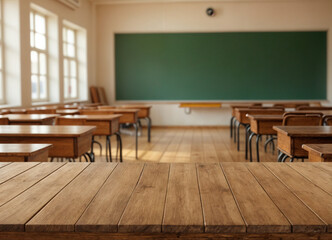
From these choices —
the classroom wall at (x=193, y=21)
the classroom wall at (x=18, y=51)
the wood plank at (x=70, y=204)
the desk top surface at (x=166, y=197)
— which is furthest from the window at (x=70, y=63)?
the wood plank at (x=70, y=204)

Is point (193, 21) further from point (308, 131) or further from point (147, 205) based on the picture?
A: point (147, 205)

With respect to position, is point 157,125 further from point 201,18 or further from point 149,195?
point 149,195

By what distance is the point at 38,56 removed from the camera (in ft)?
26.1

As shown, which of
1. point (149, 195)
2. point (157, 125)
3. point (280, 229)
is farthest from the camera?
point (157, 125)

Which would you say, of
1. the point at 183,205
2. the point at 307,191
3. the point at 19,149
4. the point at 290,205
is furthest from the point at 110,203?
the point at 19,149

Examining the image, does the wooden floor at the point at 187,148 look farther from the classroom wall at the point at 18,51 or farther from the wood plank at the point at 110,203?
the wood plank at the point at 110,203

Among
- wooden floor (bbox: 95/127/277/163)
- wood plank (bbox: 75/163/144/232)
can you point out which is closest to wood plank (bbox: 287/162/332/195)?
wood plank (bbox: 75/163/144/232)

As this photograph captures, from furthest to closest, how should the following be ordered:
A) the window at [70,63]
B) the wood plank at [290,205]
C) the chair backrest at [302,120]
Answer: the window at [70,63] < the chair backrest at [302,120] < the wood plank at [290,205]

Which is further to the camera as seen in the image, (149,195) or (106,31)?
(106,31)

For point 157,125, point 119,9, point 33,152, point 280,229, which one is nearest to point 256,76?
point 157,125

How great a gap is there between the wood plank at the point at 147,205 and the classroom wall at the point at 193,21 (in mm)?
9206

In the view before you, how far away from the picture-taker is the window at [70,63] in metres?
9.45

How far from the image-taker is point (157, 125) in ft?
35.7

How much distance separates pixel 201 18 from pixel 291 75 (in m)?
2.62
